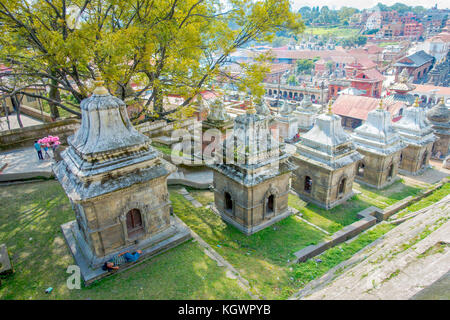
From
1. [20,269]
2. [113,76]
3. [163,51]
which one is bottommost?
[20,269]

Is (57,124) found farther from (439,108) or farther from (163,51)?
(439,108)

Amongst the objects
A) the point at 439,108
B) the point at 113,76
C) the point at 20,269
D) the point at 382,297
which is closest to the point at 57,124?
the point at 113,76

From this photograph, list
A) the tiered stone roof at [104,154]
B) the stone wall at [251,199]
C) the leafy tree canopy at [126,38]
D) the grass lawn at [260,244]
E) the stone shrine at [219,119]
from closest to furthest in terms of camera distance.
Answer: the tiered stone roof at [104,154] < the grass lawn at [260,244] < the leafy tree canopy at [126,38] < the stone wall at [251,199] < the stone shrine at [219,119]

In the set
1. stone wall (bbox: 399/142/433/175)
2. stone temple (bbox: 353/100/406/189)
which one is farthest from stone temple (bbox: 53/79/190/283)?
stone wall (bbox: 399/142/433/175)

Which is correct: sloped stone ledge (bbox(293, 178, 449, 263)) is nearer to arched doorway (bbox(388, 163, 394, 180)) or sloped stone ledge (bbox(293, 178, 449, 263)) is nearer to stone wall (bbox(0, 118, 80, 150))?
arched doorway (bbox(388, 163, 394, 180))

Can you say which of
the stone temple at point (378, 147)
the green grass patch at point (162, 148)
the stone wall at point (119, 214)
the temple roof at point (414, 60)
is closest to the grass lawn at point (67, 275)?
the stone wall at point (119, 214)

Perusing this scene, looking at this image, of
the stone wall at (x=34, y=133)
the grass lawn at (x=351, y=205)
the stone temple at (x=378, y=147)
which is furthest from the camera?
the stone temple at (x=378, y=147)

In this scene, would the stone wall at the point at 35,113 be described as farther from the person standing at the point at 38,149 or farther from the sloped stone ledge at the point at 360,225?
the sloped stone ledge at the point at 360,225
